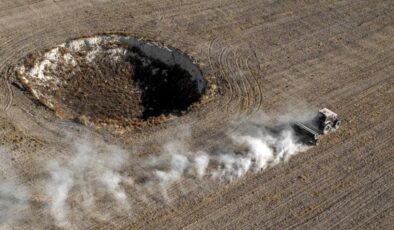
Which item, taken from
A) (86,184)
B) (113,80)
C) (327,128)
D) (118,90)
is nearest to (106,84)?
(113,80)

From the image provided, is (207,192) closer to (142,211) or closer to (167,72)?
(142,211)

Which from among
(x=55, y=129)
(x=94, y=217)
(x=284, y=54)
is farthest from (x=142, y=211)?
(x=284, y=54)

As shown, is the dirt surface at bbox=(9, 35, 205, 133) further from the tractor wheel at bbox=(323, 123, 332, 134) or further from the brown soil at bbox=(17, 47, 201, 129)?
the tractor wheel at bbox=(323, 123, 332, 134)

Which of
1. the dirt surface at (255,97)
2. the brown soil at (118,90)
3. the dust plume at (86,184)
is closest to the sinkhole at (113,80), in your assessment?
the brown soil at (118,90)

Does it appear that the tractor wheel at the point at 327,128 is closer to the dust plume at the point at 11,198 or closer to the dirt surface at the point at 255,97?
the dirt surface at the point at 255,97

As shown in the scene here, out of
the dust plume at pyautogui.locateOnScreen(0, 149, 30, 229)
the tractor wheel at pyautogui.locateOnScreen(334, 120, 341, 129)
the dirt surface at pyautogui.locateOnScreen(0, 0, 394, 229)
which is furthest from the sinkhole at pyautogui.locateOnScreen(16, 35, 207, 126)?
the tractor wheel at pyautogui.locateOnScreen(334, 120, 341, 129)

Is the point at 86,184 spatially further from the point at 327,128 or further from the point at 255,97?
the point at 327,128
